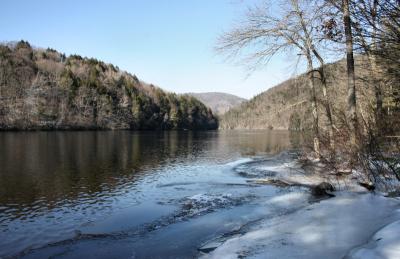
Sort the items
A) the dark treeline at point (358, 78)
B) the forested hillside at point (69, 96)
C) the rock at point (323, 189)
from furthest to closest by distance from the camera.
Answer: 1. the forested hillside at point (69, 96)
2. the rock at point (323, 189)
3. the dark treeline at point (358, 78)

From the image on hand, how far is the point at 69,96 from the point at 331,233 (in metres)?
113

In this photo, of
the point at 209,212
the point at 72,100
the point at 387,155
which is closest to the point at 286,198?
the point at 209,212

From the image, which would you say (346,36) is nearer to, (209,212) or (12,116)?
(209,212)

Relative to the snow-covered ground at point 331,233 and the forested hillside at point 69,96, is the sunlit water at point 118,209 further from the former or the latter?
the forested hillside at point 69,96

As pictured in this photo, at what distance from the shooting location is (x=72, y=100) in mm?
112938

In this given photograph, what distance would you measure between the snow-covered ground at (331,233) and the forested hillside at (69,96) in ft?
299

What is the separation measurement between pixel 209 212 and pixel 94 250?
5361 millimetres

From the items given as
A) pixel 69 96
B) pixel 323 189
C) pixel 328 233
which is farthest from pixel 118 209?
pixel 69 96

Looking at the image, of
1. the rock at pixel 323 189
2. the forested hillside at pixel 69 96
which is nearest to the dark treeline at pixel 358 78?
the rock at pixel 323 189

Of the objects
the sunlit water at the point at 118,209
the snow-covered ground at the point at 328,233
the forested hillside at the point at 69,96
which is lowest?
the sunlit water at the point at 118,209

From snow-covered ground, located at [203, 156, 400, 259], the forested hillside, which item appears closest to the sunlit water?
snow-covered ground, located at [203, 156, 400, 259]

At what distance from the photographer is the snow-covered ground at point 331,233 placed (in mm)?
7344

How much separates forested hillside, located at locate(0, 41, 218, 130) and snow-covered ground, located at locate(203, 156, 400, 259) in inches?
3584

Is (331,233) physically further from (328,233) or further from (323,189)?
(323,189)
